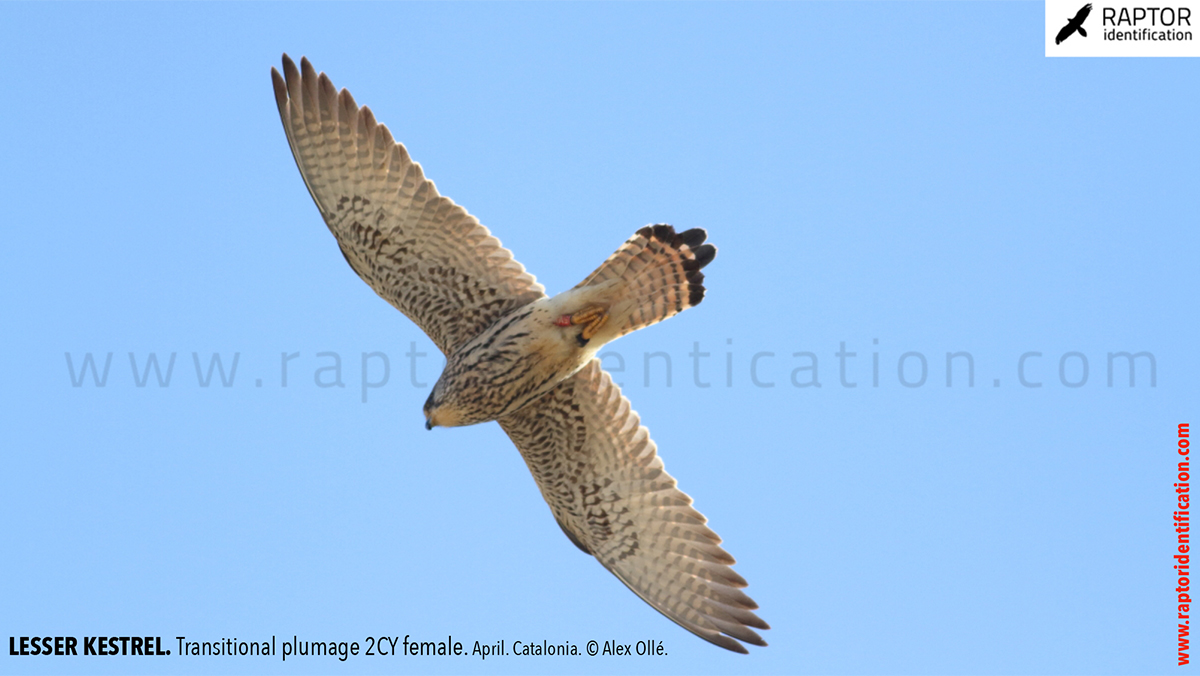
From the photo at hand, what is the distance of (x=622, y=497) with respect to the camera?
9750 millimetres

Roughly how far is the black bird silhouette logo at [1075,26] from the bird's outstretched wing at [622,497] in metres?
5.65

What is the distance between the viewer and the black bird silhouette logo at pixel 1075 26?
11383 mm

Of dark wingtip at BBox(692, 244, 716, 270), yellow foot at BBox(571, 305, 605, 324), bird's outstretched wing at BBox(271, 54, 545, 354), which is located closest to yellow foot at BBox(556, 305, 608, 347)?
yellow foot at BBox(571, 305, 605, 324)

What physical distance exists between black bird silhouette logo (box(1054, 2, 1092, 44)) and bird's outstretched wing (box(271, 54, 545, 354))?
19.0 feet

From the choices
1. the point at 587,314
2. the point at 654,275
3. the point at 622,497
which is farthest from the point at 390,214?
the point at 622,497

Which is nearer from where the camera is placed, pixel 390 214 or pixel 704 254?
pixel 704 254

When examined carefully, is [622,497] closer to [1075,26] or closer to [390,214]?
[390,214]

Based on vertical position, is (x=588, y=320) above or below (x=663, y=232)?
below

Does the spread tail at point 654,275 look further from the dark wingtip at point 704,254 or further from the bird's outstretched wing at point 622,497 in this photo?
the bird's outstretched wing at point 622,497

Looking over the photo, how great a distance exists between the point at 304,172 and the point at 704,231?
3163mm

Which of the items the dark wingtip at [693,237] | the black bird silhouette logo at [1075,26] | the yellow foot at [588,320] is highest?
the black bird silhouette logo at [1075,26]

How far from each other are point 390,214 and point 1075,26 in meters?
6.84

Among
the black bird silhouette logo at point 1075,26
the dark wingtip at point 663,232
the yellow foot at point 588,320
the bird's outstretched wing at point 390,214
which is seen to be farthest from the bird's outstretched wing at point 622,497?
the black bird silhouette logo at point 1075,26

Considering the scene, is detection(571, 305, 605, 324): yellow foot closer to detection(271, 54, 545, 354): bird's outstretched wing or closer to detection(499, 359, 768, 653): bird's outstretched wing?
detection(271, 54, 545, 354): bird's outstretched wing
